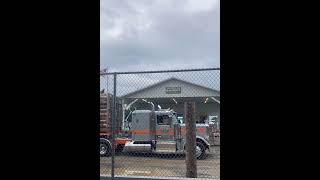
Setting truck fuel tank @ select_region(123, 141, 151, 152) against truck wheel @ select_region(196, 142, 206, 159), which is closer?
truck wheel @ select_region(196, 142, 206, 159)

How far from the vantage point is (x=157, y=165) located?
11258 millimetres

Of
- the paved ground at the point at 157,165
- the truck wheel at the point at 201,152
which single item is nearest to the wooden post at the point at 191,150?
the paved ground at the point at 157,165

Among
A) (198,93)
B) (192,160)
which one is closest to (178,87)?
(198,93)

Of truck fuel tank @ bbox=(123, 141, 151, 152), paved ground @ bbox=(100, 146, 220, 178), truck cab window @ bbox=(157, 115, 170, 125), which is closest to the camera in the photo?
paved ground @ bbox=(100, 146, 220, 178)

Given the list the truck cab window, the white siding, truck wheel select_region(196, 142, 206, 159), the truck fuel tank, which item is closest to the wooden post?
the white siding

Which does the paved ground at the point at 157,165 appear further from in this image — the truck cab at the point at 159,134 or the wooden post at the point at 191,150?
the wooden post at the point at 191,150

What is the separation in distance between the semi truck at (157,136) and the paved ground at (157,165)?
27 cm

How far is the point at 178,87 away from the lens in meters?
11.1

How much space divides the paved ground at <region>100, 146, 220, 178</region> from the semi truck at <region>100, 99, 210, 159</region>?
274 mm

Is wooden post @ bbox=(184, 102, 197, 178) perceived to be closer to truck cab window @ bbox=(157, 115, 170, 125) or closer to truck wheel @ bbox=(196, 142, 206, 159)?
truck wheel @ bbox=(196, 142, 206, 159)

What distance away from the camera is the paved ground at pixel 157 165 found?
31.0 ft

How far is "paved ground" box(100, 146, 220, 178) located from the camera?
31.0 feet

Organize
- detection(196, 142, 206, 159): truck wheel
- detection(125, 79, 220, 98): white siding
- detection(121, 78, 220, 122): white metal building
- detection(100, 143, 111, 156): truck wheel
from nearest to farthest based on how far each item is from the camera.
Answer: detection(121, 78, 220, 122): white metal building < detection(100, 143, 111, 156): truck wheel < detection(125, 79, 220, 98): white siding < detection(196, 142, 206, 159): truck wheel
